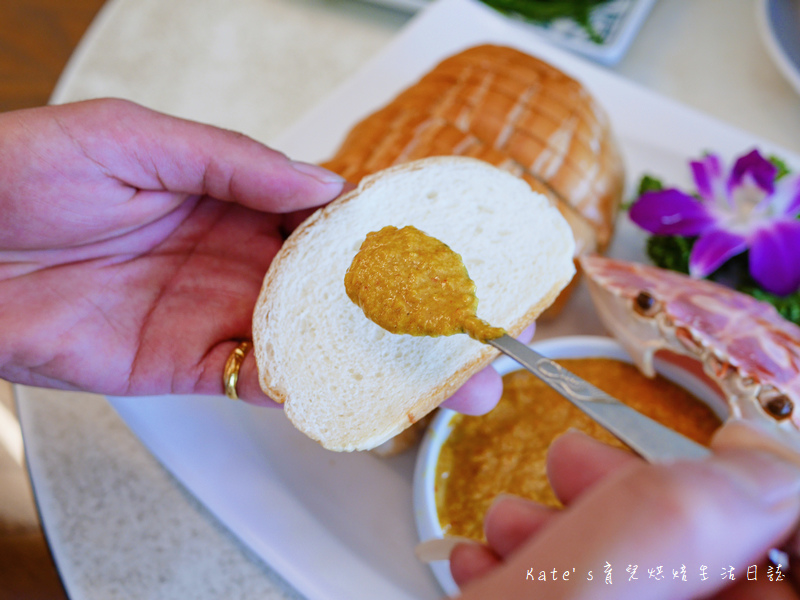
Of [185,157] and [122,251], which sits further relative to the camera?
[122,251]

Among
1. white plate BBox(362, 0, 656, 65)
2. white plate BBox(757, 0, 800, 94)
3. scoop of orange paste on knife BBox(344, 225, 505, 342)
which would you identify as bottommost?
scoop of orange paste on knife BBox(344, 225, 505, 342)

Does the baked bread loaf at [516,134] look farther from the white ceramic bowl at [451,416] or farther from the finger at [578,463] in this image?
the finger at [578,463]

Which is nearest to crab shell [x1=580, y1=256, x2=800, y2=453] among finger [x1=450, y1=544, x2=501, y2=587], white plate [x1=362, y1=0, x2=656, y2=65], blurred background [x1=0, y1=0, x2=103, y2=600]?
finger [x1=450, y1=544, x2=501, y2=587]

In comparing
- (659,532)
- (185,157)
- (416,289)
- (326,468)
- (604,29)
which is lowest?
(326,468)

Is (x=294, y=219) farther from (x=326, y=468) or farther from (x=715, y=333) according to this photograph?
(x=715, y=333)

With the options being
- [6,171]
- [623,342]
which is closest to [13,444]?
[6,171]

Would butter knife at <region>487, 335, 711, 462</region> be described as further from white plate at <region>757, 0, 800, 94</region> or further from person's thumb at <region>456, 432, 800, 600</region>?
white plate at <region>757, 0, 800, 94</region>

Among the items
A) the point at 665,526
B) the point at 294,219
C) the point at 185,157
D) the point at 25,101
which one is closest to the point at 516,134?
the point at 294,219
